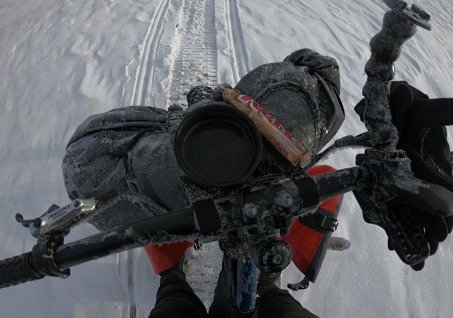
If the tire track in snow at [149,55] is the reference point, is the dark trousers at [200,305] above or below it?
above

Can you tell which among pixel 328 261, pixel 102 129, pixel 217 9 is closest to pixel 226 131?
pixel 102 129

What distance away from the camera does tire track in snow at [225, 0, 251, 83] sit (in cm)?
360

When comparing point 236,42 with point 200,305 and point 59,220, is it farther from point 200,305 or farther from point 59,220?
point 59,220

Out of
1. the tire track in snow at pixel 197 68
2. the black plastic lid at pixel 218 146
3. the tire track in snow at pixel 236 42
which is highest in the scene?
the black plastic lid at pixel 218 146

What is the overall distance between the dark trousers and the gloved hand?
1.48ft

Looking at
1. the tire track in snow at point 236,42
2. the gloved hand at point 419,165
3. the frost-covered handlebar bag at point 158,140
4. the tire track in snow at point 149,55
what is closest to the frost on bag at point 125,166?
the frost-covered handlebar bag at point 158,140

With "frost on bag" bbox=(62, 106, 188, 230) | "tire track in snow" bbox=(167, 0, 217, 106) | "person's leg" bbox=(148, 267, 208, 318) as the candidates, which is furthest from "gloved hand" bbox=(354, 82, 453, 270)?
"tire track in snow" bbox=(167, 0, 217, 106)

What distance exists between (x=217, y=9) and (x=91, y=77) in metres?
1.84

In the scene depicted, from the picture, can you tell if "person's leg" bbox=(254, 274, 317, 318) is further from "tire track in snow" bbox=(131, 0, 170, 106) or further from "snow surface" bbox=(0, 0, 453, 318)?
"tire track in snow" bbox=(131, 0, 170, 106)

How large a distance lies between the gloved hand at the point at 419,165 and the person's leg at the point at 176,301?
2.54 ft

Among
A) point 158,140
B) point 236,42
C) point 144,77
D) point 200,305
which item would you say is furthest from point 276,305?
point 236,42

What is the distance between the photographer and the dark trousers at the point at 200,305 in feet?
4.38

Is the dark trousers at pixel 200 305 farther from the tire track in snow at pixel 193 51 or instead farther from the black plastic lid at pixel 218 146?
the tire track in snow at pixel 193 51

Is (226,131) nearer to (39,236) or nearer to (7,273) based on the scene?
(39,236)
